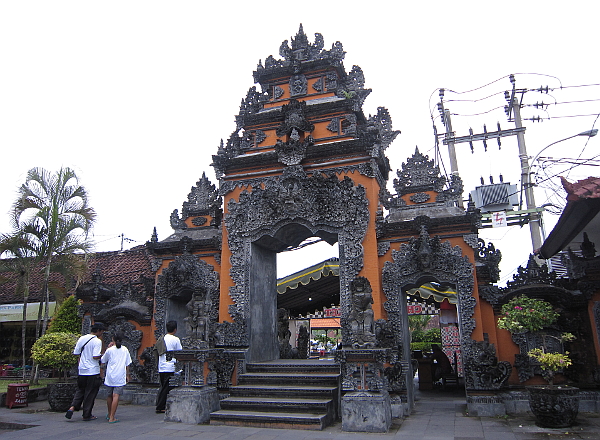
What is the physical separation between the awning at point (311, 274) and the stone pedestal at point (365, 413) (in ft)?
20.9

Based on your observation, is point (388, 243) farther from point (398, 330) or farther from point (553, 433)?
point (553, 433)

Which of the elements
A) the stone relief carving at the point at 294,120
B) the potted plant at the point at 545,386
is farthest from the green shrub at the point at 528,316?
the stone relief carving at the point at 294,120

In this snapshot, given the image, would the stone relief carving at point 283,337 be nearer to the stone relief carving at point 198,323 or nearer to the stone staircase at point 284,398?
the stone staircase at point 284,398

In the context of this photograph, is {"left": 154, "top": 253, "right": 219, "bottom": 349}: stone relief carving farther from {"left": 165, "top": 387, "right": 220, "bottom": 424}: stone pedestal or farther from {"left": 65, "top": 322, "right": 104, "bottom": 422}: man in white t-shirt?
{"left": 65, "top": 322, "right": 104, "bottom": 422}: man in white t-shirt

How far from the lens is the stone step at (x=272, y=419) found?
718 cm

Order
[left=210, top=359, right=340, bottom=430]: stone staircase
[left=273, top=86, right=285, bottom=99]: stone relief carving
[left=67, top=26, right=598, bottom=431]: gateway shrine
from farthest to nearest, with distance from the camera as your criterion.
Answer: [left=273, top=86, right=285, bottom=99]: stone relief carving < [left=67, top=26, right=598, bottom=431]: gateway shrine < [left=210, top=359, right=340, bottom=430]: stone staircase

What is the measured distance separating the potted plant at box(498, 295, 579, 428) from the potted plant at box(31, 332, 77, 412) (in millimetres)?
8704

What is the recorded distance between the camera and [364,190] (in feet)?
32.4

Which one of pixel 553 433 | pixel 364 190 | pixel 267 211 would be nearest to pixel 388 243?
pixel 364 190

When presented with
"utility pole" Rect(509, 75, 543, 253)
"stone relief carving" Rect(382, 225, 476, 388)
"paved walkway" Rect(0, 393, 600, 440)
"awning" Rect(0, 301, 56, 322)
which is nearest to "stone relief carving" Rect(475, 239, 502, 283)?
"stone relief carving" Rect(382, 225, 476, 388)

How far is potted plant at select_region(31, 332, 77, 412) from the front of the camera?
8.84m

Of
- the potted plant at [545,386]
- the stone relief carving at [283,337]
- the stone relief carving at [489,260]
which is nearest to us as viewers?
the potted plant at [545,386]

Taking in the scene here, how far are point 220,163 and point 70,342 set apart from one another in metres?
5.36

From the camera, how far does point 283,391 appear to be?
27.0 ft
